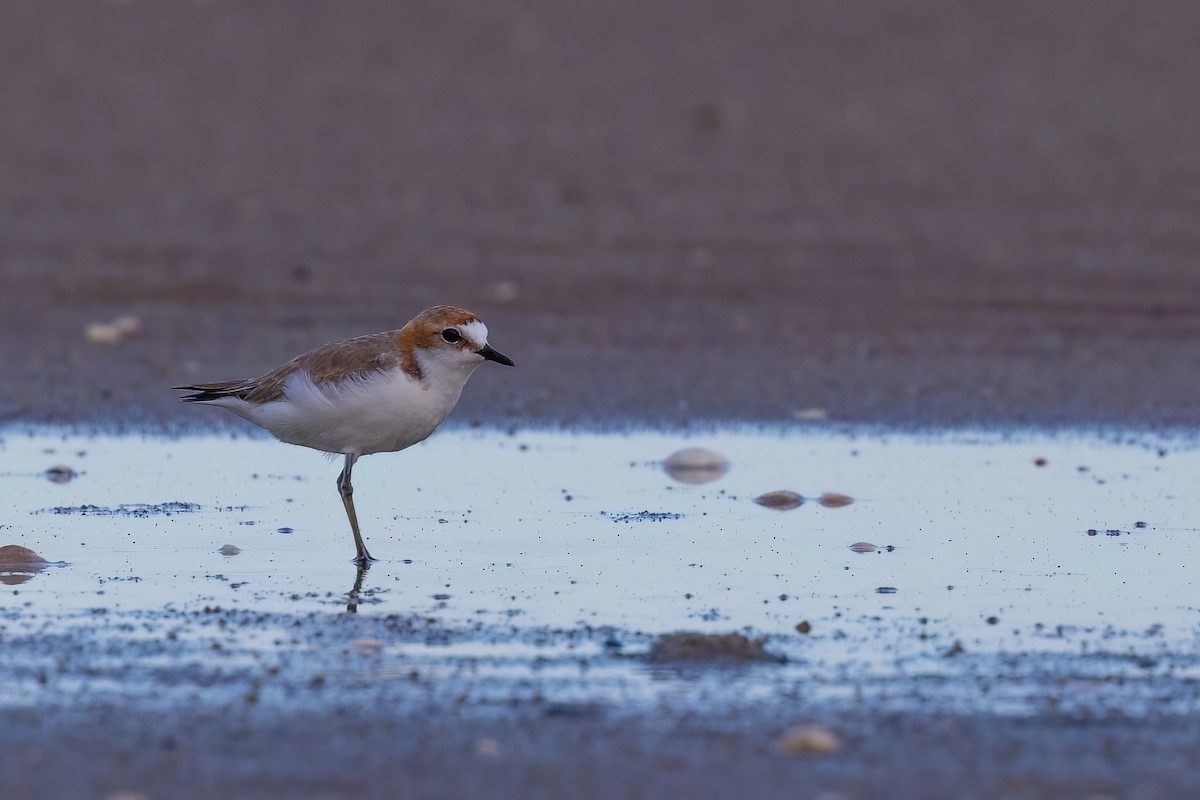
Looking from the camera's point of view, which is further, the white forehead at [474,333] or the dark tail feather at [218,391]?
the dark tail feather at [218,391]

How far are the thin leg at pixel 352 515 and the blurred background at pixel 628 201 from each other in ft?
8.14

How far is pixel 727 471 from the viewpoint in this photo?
867 cm

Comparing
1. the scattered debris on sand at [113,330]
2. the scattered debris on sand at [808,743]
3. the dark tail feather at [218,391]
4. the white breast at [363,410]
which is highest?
the scattered debris on sand at [113,330]

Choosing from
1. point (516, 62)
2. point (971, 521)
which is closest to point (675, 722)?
point (971, 521)

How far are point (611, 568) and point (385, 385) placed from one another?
41.5 inches

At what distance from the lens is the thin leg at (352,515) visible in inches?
273

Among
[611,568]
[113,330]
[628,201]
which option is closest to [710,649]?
[611,568]

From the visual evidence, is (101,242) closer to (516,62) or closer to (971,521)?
(516,62)

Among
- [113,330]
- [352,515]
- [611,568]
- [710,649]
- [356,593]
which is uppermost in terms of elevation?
[113,330]

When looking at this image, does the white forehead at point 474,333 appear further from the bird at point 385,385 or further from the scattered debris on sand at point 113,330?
the scattered debris on sand at point 113,330

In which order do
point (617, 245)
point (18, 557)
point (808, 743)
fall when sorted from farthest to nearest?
1. point (617, 245)
2. point (18, 557)
3. point (808, 743)

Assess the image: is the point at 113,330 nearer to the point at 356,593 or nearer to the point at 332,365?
the point at 332,365

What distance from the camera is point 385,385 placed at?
23.2 ft

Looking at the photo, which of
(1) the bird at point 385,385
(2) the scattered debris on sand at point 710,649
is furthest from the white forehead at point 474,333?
(2) the scattered debris on sand at point 710,649
